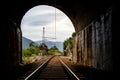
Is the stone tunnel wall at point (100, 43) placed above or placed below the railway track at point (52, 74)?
above

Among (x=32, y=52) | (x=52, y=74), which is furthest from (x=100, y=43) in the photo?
(x=32, y=52)

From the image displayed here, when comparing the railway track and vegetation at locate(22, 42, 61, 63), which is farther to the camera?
vegetation at locate(22, 42, 61, 63)

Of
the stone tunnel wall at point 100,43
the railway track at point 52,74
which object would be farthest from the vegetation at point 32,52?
the railway track at point 52,74

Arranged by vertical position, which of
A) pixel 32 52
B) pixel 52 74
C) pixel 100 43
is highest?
pixel 32 52

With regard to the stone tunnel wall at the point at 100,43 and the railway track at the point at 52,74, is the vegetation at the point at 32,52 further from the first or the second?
the railway track at the point at 52,74

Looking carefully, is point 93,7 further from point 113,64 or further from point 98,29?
point 113,64

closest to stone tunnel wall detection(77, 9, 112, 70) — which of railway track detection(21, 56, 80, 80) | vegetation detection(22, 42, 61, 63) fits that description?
railway track detection(21, 56, 80, 80)

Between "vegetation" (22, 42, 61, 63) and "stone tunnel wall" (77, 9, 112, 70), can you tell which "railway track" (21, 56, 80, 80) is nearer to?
"stone tunnel wall" (77, 9, 112, 70)

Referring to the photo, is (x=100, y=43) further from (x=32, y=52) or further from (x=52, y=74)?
(x=32, y=52)

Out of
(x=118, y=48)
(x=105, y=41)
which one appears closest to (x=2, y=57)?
(x=105, y=41)

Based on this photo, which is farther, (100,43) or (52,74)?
(100,43)

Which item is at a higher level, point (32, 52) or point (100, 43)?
point (32, 52)

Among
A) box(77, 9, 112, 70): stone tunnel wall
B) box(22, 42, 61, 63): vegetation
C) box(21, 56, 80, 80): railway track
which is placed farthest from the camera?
box(22, 42, 61, 63): vegetation

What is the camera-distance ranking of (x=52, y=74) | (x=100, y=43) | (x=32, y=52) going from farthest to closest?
(x=32, y=52) → (x=100, y=43) → (x=52, y=74)
